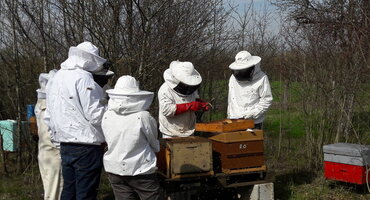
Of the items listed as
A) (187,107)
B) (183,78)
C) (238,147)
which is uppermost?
(183,78)

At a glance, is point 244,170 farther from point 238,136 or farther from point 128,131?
point 128,131

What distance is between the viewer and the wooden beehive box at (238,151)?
425 cm

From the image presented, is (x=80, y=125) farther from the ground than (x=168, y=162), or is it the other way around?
(x=80, y=125)

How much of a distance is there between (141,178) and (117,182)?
0.25 m

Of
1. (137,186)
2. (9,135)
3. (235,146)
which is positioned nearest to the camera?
(137,186)

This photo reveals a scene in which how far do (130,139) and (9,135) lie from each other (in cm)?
466

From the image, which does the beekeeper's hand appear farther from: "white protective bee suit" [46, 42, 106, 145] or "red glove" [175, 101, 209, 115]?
"white protective bee suit" [46, 42, 106, 145]

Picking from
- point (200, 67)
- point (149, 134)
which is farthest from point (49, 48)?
point (149, 134)

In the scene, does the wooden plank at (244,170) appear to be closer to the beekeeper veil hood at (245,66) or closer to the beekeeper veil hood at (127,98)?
the beekeeper veil hood at (245,66)

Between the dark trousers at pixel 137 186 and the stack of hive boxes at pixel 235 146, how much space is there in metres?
1.04

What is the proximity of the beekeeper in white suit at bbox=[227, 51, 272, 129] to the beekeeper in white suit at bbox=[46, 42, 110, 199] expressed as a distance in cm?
200

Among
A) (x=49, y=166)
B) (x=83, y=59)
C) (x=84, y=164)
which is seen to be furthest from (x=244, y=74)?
(x=49, y=166)

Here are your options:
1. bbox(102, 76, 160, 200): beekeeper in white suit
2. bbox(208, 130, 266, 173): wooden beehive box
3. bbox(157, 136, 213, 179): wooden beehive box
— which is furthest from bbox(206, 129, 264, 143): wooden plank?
bbox(102, 76, 160, 200): beekeeper in white suit

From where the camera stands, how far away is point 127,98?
11.1 feet
